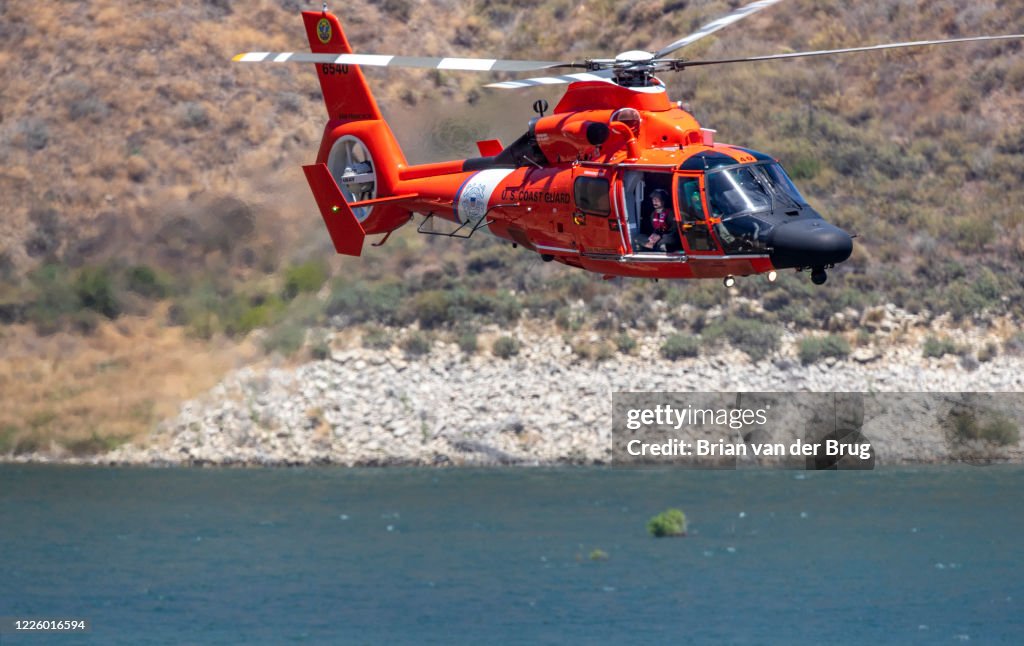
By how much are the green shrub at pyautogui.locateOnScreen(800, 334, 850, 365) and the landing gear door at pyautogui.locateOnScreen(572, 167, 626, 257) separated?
1095 inches

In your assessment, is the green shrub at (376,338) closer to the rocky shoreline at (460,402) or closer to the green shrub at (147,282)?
the rocky shoreline at (460,402)

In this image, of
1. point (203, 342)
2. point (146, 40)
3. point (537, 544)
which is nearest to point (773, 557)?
point (537, 544)

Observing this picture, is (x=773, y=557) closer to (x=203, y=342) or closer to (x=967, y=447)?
(x=967, y=447)

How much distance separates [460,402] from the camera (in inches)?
1843

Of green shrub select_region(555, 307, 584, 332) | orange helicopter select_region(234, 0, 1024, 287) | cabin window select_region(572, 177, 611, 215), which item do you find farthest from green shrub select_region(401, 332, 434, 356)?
cabin window select_region(572, 177, 611, 215)

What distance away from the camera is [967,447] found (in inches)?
1832

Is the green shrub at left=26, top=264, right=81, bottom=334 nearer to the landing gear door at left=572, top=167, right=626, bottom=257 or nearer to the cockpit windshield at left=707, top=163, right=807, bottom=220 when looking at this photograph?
the landing gear door at left=572, top=167, right=626, bottom=257

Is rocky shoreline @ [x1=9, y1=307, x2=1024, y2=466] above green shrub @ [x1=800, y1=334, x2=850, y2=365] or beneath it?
beneath

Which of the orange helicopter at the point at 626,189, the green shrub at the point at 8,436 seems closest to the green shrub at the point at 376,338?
the green shrub at the point at 8,436

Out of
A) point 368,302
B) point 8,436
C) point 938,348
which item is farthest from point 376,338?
point 938,348

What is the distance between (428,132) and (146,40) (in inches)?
853

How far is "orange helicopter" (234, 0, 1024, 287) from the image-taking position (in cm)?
1755

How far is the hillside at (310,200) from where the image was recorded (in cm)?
4494

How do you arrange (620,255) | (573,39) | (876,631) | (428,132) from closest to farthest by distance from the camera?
(620,255), (428,132), (876,631), (573,39)
